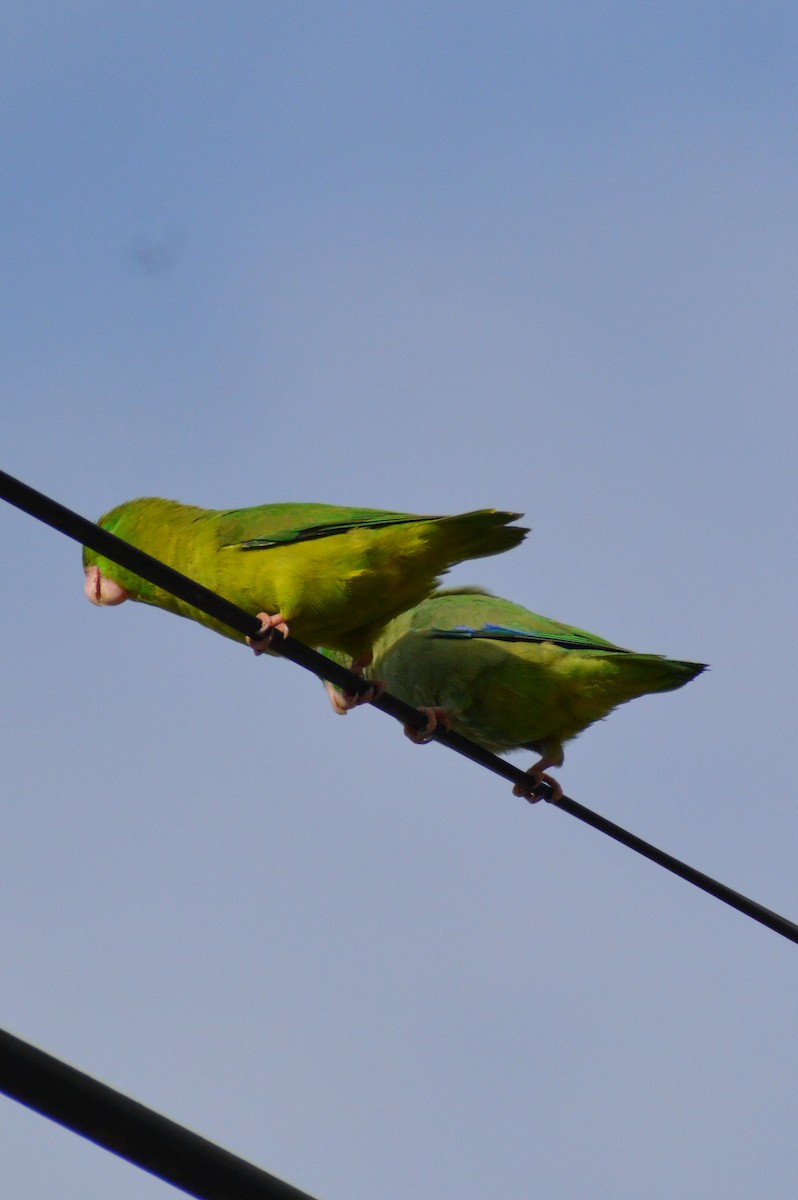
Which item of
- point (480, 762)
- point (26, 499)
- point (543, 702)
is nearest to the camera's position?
point (26, 499)

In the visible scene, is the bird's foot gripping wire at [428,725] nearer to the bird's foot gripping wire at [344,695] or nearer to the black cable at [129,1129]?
the bird's foot gripping wire at [344,695]

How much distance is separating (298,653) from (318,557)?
60.6 inches

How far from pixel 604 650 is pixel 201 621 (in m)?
2.07

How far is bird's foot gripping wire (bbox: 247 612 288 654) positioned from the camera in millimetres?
6066

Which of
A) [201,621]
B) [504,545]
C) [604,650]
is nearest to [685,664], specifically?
[604,650]

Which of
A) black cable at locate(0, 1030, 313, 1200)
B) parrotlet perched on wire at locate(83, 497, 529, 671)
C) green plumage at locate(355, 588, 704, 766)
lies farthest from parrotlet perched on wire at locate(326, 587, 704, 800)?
black cable at locate(0, 1030, 313, 1200)

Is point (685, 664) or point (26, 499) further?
point (685, 664)

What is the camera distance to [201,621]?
6480mm

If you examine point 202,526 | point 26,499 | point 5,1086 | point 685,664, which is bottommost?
point 5,1086

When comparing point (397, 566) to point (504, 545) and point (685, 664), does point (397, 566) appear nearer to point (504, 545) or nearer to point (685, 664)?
point (504, 545)

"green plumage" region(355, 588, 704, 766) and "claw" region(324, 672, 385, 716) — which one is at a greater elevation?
"green plumage" region(355, 588, 704, 766)

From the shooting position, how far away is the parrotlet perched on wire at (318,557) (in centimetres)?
625

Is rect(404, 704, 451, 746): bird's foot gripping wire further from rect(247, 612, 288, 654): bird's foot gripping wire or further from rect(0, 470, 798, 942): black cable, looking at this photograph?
rect(247, 612, 288, 654): bird's foot gripping wire

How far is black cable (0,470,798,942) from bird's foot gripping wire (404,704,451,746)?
0.07 m
